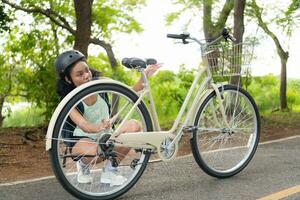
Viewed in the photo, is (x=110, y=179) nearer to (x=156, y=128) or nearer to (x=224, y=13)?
(x=156, y=128)

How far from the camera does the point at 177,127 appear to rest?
14.7ft

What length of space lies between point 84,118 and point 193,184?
1259mm

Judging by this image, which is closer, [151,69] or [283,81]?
[151,69]

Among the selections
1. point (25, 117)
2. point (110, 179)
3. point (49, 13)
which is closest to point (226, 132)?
point (110, 179)

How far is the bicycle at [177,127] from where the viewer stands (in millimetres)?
3928

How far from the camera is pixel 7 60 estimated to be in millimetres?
13289

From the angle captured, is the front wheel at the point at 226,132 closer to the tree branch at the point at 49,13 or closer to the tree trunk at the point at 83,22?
the tree trunk at the point at 83,22

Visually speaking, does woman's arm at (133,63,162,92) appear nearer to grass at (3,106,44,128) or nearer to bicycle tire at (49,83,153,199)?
bicycle tire at (49,83,153,199)

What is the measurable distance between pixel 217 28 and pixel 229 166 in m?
8.01

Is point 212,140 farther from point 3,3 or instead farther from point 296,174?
point 3,3

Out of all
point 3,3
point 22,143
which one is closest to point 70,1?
point 3,3

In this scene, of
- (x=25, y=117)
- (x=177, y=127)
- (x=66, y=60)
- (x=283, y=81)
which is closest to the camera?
(x=66, y=60)

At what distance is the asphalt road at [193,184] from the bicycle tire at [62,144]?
0.17 metres

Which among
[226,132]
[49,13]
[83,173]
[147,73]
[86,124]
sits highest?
[49,13]
